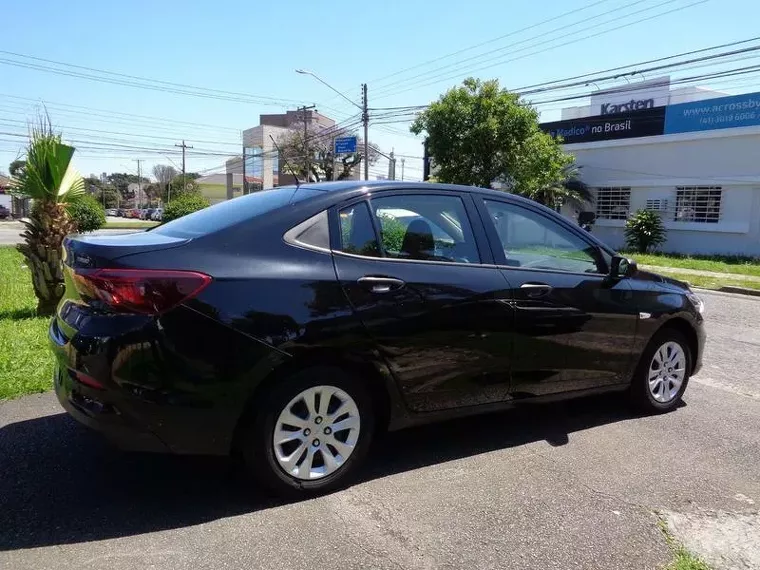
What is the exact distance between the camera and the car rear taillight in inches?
112

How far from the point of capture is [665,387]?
15.6 ft

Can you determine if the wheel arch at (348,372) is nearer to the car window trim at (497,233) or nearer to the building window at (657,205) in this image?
the car window trim at (497,233)

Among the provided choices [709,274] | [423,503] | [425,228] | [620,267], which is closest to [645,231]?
[709,274]

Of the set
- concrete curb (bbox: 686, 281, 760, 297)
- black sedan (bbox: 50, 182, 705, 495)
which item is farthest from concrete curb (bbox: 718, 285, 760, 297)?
black sedan (bbox: 50, 182, 705, 495)

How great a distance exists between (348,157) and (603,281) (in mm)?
53092

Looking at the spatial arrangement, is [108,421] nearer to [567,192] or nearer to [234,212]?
[234,212]

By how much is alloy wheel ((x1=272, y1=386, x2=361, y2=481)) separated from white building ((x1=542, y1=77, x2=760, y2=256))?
20.1 meters

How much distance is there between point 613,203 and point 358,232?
82.4 feet

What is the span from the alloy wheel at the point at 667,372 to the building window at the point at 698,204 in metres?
20.2

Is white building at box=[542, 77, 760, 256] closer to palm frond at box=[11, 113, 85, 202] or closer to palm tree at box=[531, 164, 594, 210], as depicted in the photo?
palm tree at box=[531, 164, 594, 210]

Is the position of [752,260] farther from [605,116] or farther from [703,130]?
[605,116]

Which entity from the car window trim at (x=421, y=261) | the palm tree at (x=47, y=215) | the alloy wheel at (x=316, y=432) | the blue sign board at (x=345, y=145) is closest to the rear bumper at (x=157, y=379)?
the alloy wheel at (x=316, y=432)

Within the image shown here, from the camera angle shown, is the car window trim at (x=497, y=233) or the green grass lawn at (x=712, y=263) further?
the green grass lawn at (x=712, y=263)

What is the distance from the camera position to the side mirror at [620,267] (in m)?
4.30
